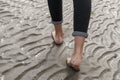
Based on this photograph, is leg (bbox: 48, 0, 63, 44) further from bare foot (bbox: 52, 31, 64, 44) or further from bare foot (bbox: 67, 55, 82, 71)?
bare foot (bbox: 67, 55, 82, 71)

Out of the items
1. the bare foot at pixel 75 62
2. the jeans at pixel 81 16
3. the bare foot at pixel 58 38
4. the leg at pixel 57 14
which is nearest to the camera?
the jeans at pixel 81 16

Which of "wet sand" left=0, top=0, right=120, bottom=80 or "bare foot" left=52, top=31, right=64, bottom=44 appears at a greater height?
"bare foot" left=52, top=31, right=64, bottom=44

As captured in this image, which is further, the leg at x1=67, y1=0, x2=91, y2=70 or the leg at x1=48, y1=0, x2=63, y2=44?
→ the leg at x1=48, y1=0, x2=63, y2=44

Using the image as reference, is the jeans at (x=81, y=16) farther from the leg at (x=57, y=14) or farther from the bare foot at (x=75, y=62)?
the leg at (x=57, y=14)

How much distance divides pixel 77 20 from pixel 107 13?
2.47 metres

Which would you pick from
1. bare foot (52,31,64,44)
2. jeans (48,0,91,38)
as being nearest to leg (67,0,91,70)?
jeans (48,0,91,38)

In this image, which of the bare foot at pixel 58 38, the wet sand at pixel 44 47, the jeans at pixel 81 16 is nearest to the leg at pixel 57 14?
the bare foot at pixel 58 38

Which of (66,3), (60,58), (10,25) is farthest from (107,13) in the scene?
(60,58)

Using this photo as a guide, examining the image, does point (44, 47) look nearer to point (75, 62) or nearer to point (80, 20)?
point (75, 62)

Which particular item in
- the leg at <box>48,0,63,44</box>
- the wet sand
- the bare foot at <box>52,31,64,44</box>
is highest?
the leg at <box>48,0,63,44</box>

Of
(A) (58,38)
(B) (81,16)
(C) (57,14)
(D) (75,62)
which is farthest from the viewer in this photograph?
(A) (58,38)

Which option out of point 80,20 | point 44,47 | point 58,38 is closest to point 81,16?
point 80,20

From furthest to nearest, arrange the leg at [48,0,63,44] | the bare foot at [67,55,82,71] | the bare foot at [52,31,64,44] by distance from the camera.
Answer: the bare foot at [52,31,64,44] < the leg at [48,0,63,44] < the bare foot at [67,55,82,71]

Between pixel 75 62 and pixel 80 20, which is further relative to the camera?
pixel 75 62
